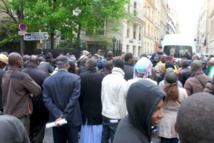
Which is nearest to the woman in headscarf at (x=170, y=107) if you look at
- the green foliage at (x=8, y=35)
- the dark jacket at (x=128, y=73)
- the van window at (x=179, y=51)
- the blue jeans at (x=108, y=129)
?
the blue jeans at (x=108, y=129)

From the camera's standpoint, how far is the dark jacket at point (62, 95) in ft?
17.9

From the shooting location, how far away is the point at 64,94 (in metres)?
5.48

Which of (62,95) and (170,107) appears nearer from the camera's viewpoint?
(170,107)

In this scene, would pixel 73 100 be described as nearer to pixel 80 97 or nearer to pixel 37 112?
pixel 80 97

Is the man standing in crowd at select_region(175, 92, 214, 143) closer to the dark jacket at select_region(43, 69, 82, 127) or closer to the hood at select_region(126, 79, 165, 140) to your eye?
the hood at select_region(126, 79, 165, 140)

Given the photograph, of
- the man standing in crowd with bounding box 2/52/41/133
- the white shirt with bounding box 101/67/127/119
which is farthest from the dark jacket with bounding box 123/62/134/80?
the man standing in crowd with bounding box 2/52/41/133

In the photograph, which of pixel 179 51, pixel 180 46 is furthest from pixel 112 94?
pixel 180 46

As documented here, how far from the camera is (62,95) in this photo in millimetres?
5484

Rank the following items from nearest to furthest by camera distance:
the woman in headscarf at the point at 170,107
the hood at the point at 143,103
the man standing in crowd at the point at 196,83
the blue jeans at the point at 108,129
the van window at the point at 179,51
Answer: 1. the hood at the point at 143,103
2. the woman in headscarf at the point at 170,107
3. the blue jeans at the point at 108,129
4. the man standing in crowd at the point at 196,83
5. the van window at the point at 179,51

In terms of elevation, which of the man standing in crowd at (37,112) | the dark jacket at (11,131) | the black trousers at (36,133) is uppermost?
the dark jacket at (11,131)

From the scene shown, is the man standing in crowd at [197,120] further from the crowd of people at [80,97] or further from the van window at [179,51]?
the van window at [179,51]

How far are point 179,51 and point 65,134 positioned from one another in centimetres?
1250

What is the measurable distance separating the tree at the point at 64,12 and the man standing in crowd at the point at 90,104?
44.6 ft

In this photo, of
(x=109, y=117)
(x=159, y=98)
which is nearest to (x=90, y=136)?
(x=109, y=117)
